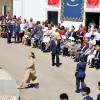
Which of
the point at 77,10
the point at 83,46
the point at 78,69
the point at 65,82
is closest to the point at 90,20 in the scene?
the point at 77,10

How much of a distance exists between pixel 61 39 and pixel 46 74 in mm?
5065

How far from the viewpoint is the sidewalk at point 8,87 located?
1664 cm

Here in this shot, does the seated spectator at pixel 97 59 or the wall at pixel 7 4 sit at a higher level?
the wall at pixel 7 4

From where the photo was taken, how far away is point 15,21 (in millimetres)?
30359

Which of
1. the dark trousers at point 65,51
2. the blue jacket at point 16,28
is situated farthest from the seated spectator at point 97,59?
the blue jacket at point 16,28

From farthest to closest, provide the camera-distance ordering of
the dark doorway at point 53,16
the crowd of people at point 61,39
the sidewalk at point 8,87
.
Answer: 1. the dark doorway at point 53,16
2. the crowd of people at point 61,39
3. the sidewalk at point 8,87

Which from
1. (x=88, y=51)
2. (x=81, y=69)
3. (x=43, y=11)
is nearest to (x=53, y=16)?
(x=43, y=11)

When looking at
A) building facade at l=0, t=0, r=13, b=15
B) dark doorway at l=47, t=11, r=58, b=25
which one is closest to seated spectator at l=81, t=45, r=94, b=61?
dark doorway at l=47, t=11, r=58, b=25

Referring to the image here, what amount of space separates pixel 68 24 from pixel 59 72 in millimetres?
10188

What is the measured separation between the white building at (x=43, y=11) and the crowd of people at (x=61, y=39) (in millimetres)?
1949

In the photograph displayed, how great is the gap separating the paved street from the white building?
4714 mm

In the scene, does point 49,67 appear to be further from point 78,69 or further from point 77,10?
point 77,10

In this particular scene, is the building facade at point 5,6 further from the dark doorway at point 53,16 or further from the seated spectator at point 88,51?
the seated spectator at point 88,51

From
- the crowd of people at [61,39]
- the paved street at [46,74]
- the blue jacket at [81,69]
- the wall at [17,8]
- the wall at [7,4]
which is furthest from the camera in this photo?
the wall at [7,4]
